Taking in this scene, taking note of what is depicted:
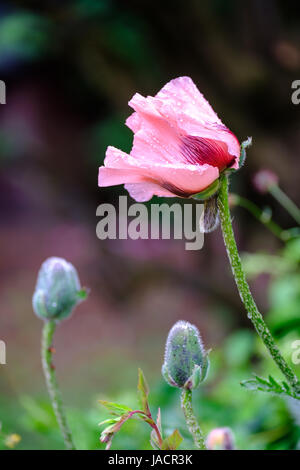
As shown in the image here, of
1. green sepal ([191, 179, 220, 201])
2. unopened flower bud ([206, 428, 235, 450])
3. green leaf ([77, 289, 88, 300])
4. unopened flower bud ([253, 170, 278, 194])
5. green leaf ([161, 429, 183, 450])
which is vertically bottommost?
unopened flower bud ([206, 428, 235, 450])

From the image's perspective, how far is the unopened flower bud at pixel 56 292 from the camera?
515 millimetres

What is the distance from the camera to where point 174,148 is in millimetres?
410

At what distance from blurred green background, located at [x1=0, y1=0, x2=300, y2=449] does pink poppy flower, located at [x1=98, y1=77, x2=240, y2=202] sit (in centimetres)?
38

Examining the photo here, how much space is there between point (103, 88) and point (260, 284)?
1316mm

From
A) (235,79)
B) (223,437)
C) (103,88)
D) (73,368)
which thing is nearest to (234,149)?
(223,437)

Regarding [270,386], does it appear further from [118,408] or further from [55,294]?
[55,294]

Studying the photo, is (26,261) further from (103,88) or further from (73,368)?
(103,88)

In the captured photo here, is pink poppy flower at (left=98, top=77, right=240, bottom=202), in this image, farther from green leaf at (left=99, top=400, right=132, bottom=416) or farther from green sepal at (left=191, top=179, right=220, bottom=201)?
green leaf at (left=99, top=400, right=132, bottom=416)

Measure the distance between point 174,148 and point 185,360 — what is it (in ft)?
0.47

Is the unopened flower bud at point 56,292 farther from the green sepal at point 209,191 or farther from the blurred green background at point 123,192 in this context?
the blurred green background at point 123,192


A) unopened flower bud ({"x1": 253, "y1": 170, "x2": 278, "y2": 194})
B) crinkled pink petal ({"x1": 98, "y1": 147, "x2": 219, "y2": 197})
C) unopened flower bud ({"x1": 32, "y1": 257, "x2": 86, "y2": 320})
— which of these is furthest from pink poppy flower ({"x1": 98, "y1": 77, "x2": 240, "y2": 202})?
unopened flower bud ({"x1": 253, "y1": 170, "x2": 278, "y2": 194})

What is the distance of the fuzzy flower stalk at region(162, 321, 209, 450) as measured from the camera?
0.40m

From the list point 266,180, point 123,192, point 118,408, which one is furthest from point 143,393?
point 123,192

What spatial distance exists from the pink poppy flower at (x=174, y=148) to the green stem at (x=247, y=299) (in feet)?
0.08
